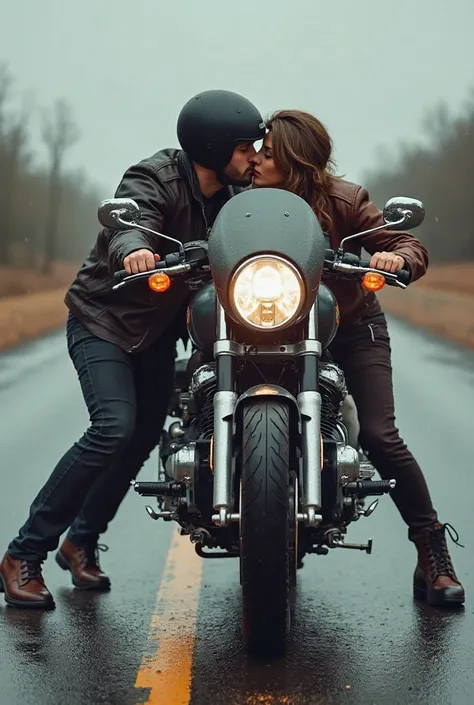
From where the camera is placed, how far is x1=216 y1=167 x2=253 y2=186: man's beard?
A: 17.5ft

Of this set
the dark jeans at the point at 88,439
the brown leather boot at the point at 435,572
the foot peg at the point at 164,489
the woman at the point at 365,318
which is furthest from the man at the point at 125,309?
the brown leather boot at the point at 435,572

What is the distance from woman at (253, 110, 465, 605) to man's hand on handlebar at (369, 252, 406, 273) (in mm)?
79

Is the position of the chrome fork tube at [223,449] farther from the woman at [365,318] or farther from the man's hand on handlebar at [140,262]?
the woman at [365,318]

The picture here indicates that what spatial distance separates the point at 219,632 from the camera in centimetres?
489

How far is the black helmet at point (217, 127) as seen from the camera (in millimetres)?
5223

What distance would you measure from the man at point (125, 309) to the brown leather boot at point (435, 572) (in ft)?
3.87

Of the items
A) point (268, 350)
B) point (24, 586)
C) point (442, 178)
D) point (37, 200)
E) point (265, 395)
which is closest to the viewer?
point (265, 395)

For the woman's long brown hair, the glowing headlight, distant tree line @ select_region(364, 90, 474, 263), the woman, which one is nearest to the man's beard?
the woman

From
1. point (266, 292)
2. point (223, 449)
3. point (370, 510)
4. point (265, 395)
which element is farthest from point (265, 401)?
point (370, 510)

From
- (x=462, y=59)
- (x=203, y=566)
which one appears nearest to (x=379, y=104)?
(x=462, y=59)

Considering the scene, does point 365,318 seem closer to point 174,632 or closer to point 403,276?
point 403,276

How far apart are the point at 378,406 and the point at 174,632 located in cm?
111

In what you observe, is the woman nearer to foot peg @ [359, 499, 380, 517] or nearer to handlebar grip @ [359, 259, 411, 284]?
handlebar grip @ [359, 259, 411, 284]

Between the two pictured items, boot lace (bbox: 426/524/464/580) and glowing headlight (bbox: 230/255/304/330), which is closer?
glowing headlight (bbox: 230/255/304/330)
